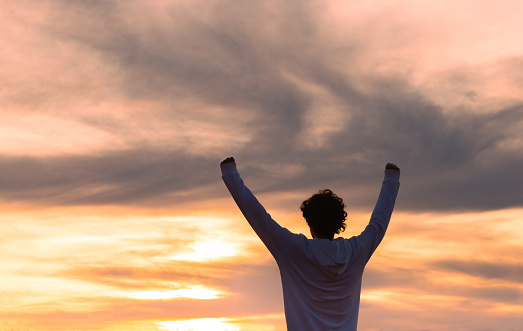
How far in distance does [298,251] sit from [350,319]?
105cm

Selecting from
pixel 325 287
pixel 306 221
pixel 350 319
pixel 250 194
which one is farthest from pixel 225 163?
pixel 350 319

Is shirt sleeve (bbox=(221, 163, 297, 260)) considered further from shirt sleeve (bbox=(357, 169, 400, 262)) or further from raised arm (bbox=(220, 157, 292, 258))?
shirt sleeve (bbox=(357, 169, 400, 262))

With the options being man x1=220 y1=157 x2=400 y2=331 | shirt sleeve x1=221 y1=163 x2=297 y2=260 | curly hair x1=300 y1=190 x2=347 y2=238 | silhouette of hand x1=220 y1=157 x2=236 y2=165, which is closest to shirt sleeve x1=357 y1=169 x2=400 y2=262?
man x1=220 y1=157 x2=400 y2=331

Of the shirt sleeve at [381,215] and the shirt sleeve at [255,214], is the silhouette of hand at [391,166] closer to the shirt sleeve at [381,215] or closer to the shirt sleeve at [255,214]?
the shirt sleeve at [381,215]

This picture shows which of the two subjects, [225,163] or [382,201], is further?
[382,201]

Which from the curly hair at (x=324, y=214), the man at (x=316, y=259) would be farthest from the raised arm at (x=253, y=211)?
the curly hair at (x=324, y=214)

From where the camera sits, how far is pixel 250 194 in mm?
6695

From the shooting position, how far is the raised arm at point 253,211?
6.67 meters

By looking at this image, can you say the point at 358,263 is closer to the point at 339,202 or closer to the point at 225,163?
the point at 339,202

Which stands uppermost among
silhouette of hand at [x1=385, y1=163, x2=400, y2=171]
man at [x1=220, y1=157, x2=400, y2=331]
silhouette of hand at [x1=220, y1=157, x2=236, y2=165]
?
silhouette of hand at [x1=385, y1=163, x2=400, y2=171]

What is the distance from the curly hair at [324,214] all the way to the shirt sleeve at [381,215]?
34 cm

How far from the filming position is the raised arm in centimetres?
667

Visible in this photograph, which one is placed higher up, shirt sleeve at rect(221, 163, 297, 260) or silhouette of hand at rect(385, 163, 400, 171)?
silhouette of hand at rect(385, 163, 400, 171)

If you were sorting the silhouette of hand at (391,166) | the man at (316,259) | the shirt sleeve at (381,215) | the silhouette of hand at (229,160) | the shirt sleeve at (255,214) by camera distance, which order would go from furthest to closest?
the silhouette of hand at (391,166) < the shirt sleeve at (381,215) < the silhouette of hand at (229,160) < the man at (316,259) < the shirt sleeve at (255,214)
